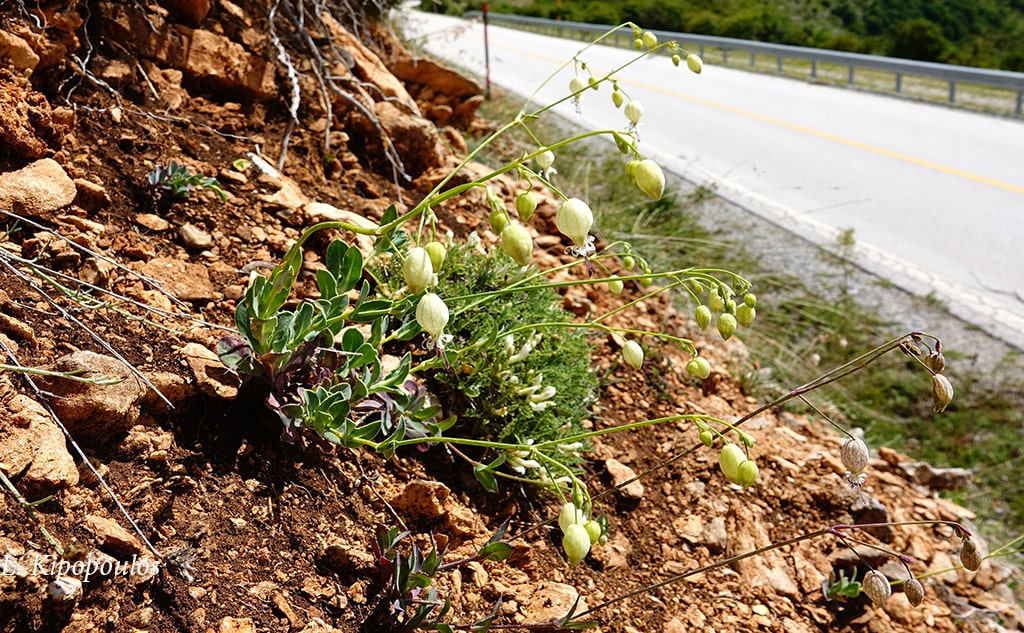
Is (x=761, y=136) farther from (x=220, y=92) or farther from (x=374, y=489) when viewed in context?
(x=374, y=489)

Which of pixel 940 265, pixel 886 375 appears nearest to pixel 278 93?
pixel 886 375

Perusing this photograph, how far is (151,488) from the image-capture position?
191 centimetres

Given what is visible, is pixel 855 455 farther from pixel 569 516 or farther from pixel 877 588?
pixel 569 516

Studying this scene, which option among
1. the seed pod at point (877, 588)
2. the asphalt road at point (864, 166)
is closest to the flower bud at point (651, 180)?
the seed pod at point (877, 588)

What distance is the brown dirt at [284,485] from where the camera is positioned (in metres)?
1.83

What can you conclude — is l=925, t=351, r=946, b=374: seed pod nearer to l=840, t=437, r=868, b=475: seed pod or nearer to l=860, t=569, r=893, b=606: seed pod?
l=840, t=437, r=868, b=475: seed pod

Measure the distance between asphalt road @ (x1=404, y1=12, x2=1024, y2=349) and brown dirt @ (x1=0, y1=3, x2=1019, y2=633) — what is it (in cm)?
144

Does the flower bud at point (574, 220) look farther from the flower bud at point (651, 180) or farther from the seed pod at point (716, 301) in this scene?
the seed pod at point (716, 301)

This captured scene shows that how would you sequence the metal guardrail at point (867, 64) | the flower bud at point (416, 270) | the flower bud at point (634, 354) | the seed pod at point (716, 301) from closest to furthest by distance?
the flower bud at point (416, 270) < the seed pod at point (716, 301) < the flower bud at point (634, 354) < the metal guardrail at point (867, 64)

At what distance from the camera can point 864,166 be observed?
9.43 metres

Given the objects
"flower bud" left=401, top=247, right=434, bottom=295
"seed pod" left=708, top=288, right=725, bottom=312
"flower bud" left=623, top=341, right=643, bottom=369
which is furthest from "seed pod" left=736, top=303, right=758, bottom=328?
"flower bud" left=401, top=247, right=434, bottom=295

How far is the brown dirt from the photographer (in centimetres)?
183

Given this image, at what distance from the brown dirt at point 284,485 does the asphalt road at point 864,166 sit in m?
1.44

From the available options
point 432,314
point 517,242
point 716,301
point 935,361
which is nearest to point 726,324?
point 716,301
